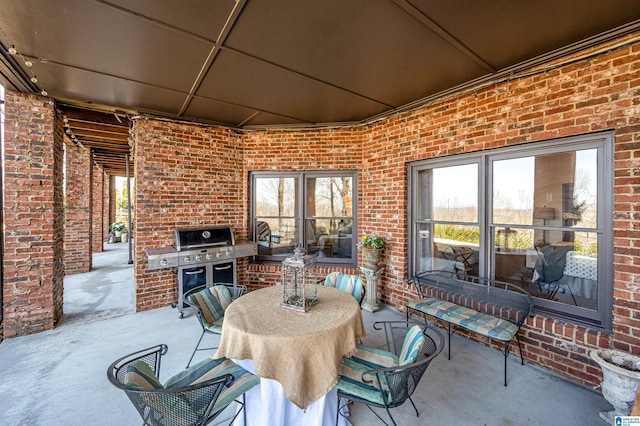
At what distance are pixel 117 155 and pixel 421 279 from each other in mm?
8683

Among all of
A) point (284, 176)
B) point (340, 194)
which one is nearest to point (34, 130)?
point (284, 176)

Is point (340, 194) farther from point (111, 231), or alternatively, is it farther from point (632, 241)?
point (111, 231)

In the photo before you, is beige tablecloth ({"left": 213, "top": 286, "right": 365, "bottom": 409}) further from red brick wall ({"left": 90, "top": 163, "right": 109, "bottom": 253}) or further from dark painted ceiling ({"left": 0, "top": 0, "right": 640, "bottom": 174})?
red brick wall ({"left": 90, "top": 163, "right": 109, "bottom": 253})

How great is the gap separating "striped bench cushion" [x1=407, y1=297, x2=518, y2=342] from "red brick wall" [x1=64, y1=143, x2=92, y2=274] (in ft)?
24.8

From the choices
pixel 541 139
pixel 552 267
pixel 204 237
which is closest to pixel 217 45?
pixel 204 237

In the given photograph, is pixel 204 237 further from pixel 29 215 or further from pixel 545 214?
pixel 545 214

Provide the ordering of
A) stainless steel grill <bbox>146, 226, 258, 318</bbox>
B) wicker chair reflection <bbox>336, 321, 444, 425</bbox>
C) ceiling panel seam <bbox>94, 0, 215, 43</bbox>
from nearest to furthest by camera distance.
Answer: wicker chair reflection <bbox>336, 321, 444, 425</bbox> < ceiling panel seam <bbox>94, 0, 215, 43</bbox> < stainless steel grill <bbox>146, 226, 258, 318</bbox>

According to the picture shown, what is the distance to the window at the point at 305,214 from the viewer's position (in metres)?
5.01

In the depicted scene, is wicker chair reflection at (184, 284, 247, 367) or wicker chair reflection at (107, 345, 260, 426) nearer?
wicker chair reflection at (107, 345, 260, 426)

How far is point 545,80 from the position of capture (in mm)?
2746

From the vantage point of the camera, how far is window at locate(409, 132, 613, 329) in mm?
2561

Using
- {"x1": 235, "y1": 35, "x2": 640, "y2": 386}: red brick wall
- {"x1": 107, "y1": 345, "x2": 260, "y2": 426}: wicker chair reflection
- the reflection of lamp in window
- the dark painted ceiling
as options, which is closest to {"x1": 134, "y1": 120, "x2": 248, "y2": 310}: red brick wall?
the dark painted ceiling

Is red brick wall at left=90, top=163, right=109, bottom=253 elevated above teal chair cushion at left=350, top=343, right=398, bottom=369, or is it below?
above

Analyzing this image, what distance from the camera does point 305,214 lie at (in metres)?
5.11
